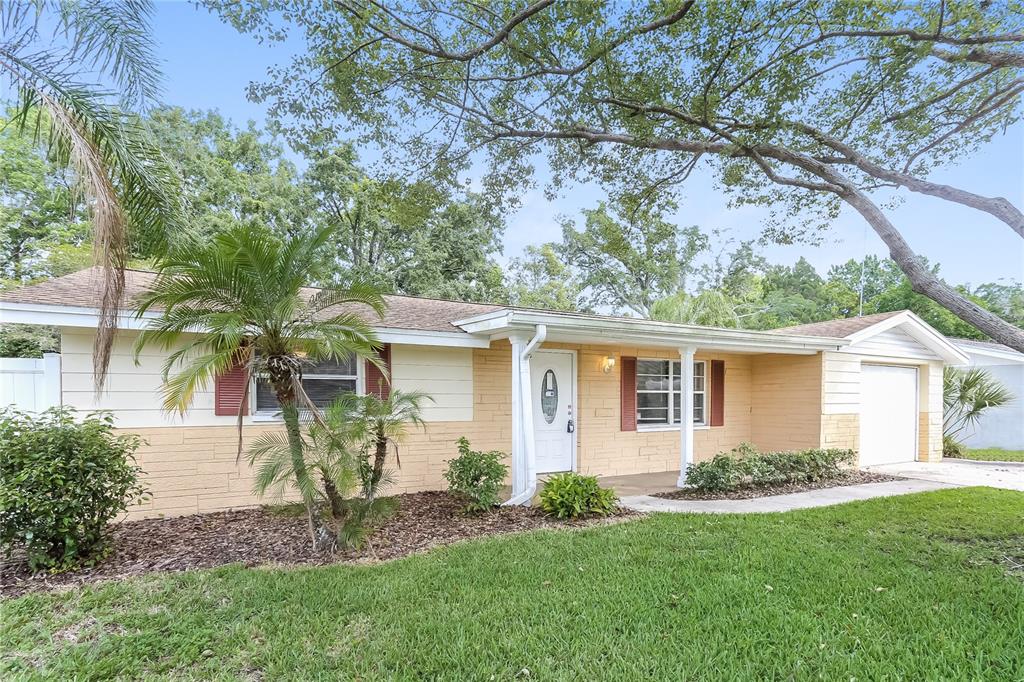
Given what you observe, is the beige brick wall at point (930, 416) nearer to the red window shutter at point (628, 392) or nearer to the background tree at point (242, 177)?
the red window shutter at point (628, 392)

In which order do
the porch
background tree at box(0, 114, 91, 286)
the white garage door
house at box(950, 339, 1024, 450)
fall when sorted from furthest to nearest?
background tree at box(0, 114, 91, 286), house at box(950, 339, 1024, 450), the white garage door, the porch

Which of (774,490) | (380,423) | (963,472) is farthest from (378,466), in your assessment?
(963,472)

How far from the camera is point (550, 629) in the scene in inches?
136

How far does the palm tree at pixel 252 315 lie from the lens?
14.0ft

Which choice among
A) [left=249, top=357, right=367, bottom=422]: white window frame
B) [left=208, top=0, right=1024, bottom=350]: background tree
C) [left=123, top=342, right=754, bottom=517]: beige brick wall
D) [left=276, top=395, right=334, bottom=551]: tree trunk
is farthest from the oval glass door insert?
[left=276, top=395, right=334, bottom=551]: tree trunk

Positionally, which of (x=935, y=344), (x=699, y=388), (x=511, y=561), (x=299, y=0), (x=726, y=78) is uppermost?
(x=299, y=0)

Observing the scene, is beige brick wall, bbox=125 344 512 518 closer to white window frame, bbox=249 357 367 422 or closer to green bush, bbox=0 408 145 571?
white window frame, bbox=249 357 367 422

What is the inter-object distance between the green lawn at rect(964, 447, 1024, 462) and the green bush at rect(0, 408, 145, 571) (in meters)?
16.5

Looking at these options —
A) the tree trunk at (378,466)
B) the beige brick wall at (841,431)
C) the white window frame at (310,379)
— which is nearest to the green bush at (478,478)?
the tree trunk at (378,466)

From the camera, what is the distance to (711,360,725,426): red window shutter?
10578 millimetres

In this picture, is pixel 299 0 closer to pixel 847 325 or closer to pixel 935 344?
pixel 847 325

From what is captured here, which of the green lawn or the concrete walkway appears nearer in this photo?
the concrete walkway

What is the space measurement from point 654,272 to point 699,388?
573 inches

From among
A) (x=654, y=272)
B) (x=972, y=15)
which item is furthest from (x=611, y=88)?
(x=654, y=272)
